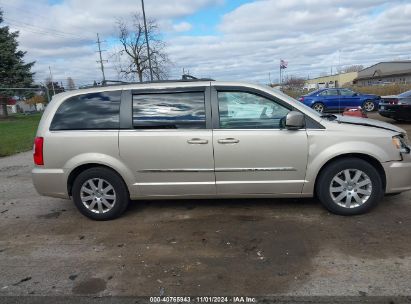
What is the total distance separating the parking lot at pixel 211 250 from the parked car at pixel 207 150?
34 cm

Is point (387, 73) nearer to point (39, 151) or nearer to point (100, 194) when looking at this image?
point (100, 194)

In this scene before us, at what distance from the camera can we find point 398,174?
15.3ft

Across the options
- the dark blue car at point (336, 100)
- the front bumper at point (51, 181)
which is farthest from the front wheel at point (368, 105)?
the front bumper at point (51, 181)

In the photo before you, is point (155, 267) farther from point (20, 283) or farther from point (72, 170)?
point (72, 170)

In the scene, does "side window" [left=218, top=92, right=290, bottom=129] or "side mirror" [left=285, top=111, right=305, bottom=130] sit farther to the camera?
"side window" [left=218, top=92, right=290, bottom=129]

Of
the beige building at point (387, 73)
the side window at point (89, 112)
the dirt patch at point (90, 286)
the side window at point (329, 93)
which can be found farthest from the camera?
the beige building at point (387, 73)

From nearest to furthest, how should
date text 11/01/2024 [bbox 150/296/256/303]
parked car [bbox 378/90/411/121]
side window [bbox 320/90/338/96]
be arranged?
1. date text 11/01/2024 [bbox 150/296/256/303]
2. parked car [bbox 378/90/411/121]
3. side window [bbox 320/90/338/96]

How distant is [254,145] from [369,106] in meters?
19.4

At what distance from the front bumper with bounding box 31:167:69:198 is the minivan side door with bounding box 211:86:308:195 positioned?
2032 millimetres

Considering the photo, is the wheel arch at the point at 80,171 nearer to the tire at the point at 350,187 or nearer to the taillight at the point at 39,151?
the taillight at the point at 39,151

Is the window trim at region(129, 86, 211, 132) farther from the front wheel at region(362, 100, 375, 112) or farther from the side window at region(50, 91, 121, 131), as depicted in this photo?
the front wheel at region(362, 100, 375, 112)

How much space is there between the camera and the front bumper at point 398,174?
4.65 metres

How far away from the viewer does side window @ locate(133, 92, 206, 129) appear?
477 centimetres

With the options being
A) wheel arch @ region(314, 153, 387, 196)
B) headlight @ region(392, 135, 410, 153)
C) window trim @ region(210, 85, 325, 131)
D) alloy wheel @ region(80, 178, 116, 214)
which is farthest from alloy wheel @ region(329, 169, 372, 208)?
alloy wheel @ region(80, 178, 116, 214)
